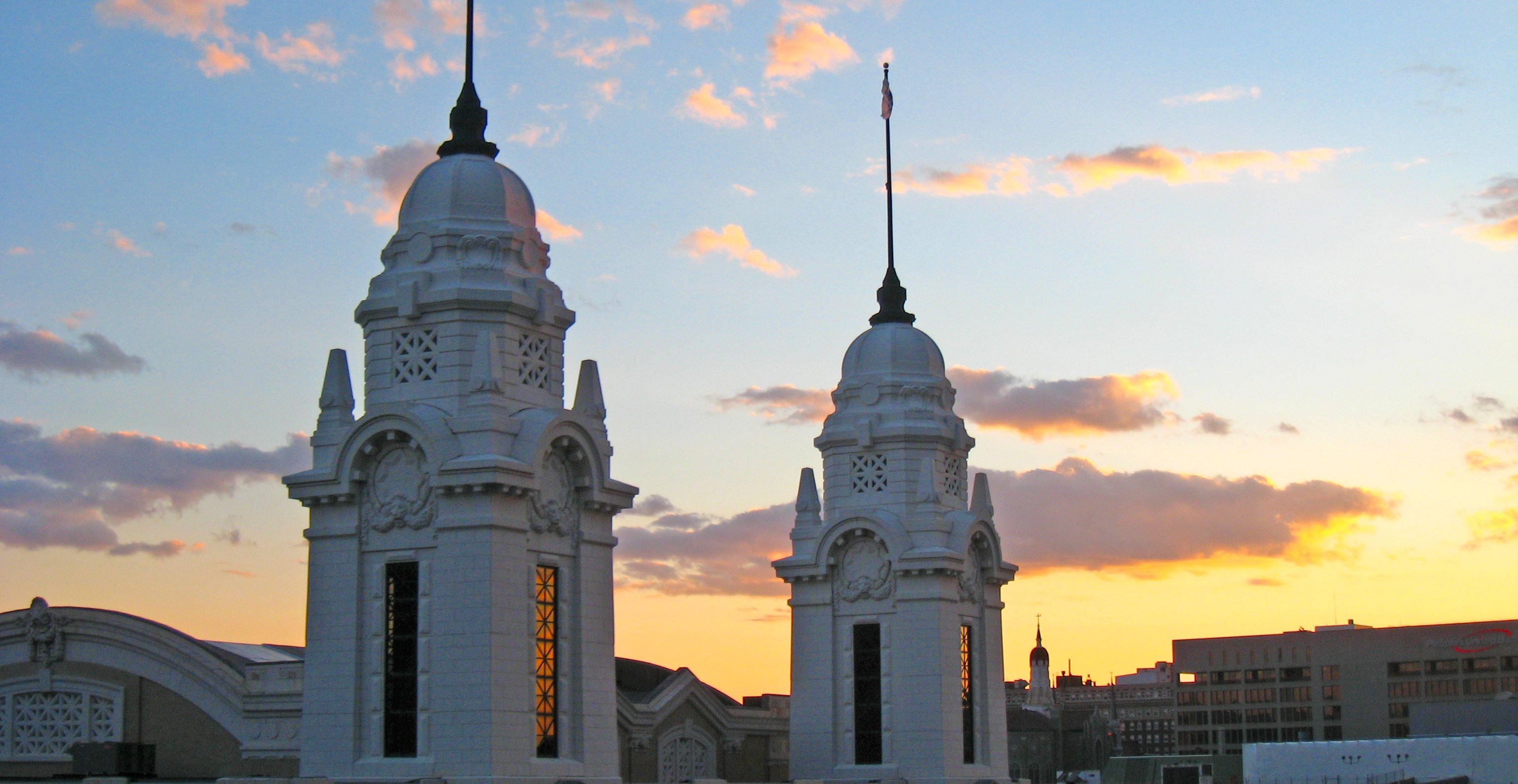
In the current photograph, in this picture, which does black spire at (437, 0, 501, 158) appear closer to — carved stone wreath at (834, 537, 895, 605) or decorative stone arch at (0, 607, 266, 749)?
decorative stone arch at (0, 607, 266, 749)

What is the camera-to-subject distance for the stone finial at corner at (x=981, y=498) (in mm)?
58469

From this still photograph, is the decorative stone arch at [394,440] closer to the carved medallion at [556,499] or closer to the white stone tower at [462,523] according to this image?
the white stone tower at [462,523]

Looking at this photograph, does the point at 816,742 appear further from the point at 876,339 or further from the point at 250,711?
the point at 250,711

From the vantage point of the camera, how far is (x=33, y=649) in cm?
4372

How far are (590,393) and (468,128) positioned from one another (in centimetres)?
660

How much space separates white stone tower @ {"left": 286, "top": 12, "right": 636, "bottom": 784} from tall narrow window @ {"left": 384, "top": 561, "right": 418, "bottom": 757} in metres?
0.04

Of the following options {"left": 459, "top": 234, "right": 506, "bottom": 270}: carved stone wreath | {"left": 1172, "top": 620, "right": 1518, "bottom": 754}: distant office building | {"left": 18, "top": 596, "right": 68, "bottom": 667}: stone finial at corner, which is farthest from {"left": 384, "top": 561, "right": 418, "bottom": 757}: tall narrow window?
{"left": 1172, "top": 620, "right": 1518, "bottom": 754}: distant office building

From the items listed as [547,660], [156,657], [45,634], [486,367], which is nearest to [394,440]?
[486,367]

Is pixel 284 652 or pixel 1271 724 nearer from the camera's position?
pixel 284 652

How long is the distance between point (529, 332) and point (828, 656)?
21.0m

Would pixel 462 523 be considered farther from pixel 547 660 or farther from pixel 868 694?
pixel 868 694

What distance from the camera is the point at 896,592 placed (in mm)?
56531

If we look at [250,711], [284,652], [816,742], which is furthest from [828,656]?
[250,711]

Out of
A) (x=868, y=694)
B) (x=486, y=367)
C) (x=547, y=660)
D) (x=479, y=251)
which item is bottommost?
(x=868, y=694)
